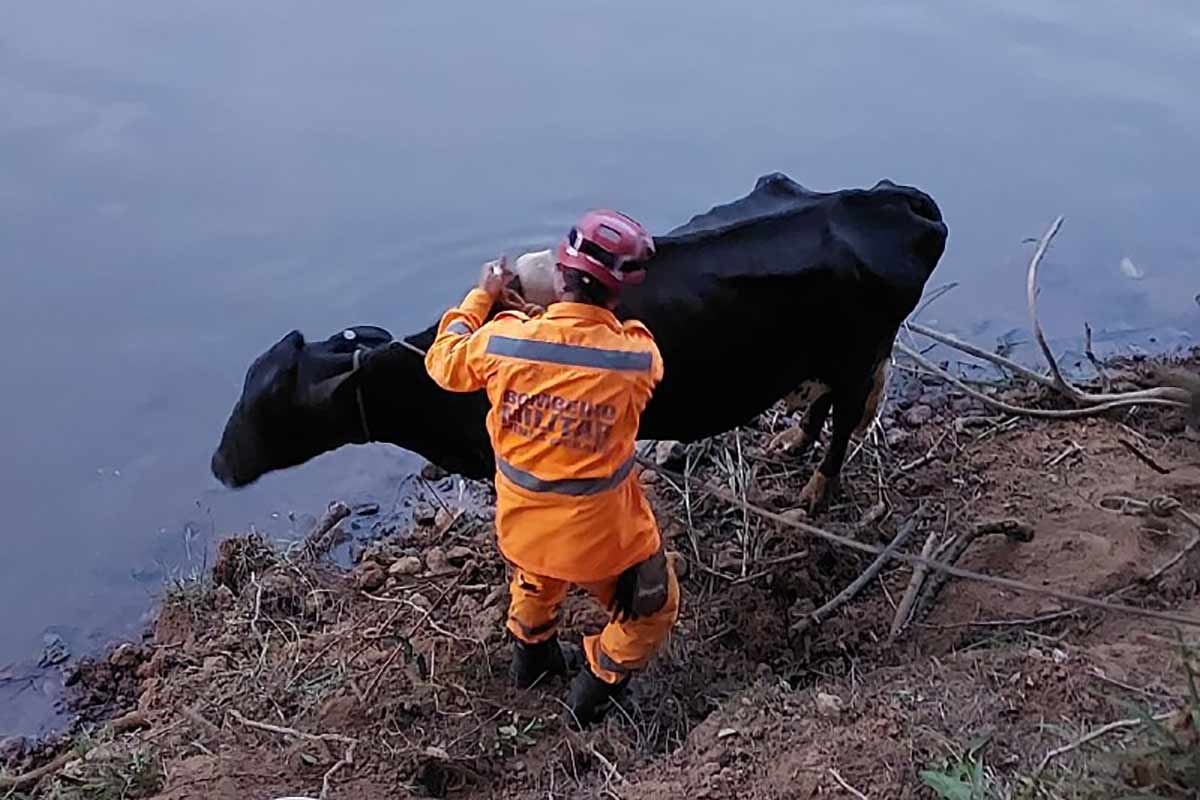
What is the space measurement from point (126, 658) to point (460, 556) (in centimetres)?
125

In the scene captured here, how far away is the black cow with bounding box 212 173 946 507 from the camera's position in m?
4.77

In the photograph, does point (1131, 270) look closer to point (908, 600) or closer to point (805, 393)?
point (805, 393)

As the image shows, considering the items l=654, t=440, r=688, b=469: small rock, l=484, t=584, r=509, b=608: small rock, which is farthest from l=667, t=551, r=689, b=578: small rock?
l=654, t=440, r=688, b=469: small rock

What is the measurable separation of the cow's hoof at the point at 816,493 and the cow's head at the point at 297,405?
65.7 inches

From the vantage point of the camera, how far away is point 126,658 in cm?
525

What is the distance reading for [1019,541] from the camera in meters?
5.08

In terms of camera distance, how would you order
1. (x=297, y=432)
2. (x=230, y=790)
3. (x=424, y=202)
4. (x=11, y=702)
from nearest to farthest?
(x=230, y=790)
(x=297, y=432)
(x=11, y=702)
(x=424, y=202)

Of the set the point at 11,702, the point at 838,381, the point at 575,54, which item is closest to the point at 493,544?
the point at 838,381

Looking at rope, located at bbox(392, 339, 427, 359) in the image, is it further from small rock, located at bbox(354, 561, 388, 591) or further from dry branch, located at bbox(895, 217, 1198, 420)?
dry branch, located at bbox(895, 217, 1198, 420)

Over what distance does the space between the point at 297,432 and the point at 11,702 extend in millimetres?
1482

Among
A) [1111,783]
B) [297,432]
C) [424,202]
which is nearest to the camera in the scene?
[1111,783]

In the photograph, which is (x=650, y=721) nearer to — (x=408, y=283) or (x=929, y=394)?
(x=929, y=394)

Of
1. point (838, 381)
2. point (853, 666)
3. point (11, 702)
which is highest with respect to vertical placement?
point (838, 381)

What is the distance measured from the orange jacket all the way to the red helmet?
11 centimetres
